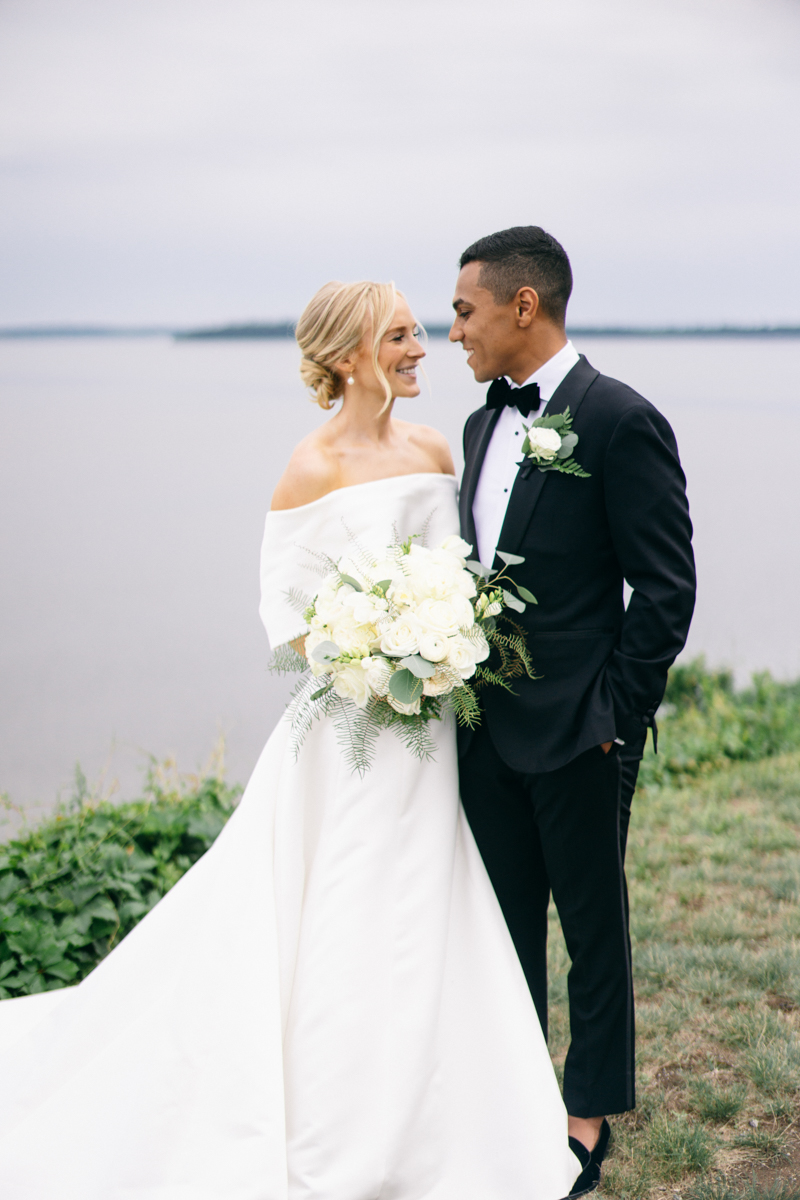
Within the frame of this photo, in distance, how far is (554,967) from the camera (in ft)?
11.7

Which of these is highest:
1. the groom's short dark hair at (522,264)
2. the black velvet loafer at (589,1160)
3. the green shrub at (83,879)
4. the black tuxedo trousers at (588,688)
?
the groom's short dark hair at (522,264)

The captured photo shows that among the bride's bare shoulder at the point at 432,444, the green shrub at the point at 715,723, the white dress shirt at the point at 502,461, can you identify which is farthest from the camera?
the green shrub at the point at 715,723

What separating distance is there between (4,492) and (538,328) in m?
4.93

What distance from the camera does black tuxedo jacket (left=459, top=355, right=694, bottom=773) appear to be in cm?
231

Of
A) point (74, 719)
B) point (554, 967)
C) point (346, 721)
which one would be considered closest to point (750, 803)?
point (554, 967)

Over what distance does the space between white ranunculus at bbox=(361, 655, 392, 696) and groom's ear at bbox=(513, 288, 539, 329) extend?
942mm

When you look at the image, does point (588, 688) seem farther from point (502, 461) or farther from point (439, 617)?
point (502, 461)

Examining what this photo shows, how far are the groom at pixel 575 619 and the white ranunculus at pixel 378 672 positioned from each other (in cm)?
45

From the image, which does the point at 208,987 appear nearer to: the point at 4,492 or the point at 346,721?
the point at 346,721

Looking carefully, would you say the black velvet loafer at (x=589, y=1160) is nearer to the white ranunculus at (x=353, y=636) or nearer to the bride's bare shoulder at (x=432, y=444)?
the white ranunculus at (x=353, y=636)

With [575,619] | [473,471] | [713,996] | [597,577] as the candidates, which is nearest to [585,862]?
[575,619]

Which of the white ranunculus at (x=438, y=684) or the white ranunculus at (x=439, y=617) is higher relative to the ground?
the white ranunculus at (x=439, y=617)

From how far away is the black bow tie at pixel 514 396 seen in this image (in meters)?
2.48

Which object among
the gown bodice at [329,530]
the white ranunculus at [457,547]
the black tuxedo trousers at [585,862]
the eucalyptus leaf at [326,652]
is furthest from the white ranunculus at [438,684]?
the gown bodice at [329,530]
